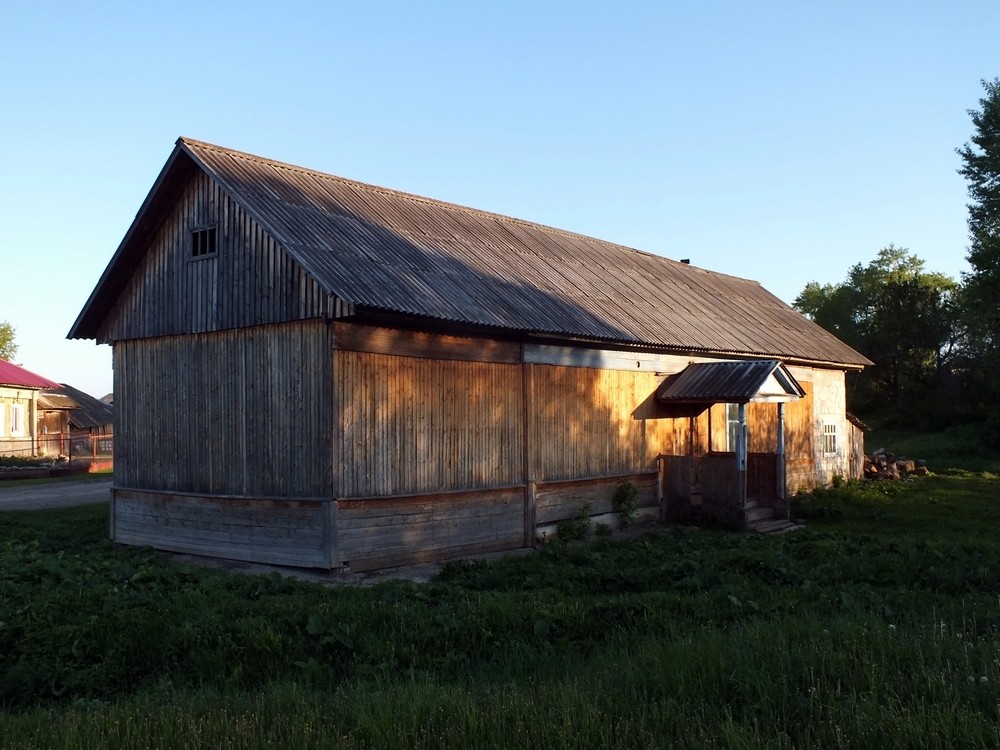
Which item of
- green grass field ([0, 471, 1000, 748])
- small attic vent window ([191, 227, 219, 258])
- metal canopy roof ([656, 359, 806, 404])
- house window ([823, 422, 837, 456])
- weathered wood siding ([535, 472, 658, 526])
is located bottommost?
green grass field ([0, 471, 1000, 748])

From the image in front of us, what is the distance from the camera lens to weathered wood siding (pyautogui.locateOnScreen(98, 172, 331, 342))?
1362 cm

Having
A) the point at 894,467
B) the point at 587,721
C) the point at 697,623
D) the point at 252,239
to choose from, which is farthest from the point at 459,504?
the point at 894,467

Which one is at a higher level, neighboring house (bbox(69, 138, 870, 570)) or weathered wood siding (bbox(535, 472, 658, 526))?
neighboring house (bbox(69, 138, 870, 570))

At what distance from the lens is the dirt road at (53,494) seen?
73.4ft

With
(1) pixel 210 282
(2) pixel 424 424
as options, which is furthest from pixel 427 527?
(1) pixel 210 282

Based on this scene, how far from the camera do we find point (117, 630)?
870 cm

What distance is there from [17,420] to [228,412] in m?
30.1

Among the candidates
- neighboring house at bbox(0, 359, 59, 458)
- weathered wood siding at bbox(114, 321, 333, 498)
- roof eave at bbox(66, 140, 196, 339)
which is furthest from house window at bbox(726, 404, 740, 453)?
neighboring house at bbox(0, 359, 59, 458)

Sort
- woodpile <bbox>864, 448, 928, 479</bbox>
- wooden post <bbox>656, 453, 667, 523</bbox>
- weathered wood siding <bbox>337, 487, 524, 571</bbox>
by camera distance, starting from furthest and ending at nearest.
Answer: woodpile <bbox>864, 448, 928, 479</bbox> < wooden post <bbox>656, 453, 667, 523</bbox> < weathered wood siding <bbox>337, 487, 524, 571</bbox>

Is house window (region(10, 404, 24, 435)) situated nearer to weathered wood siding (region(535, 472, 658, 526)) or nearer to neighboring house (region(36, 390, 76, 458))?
neighboring house (region(36, 390, 76, 458))

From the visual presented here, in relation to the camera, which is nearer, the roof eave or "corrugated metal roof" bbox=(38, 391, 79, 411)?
the roof eave

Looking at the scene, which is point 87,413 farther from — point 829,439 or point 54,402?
point 829,439

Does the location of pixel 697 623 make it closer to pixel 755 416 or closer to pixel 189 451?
pixel 189 451

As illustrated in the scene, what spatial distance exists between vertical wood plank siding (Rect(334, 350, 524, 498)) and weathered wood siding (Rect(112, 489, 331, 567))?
→ 0.85m
